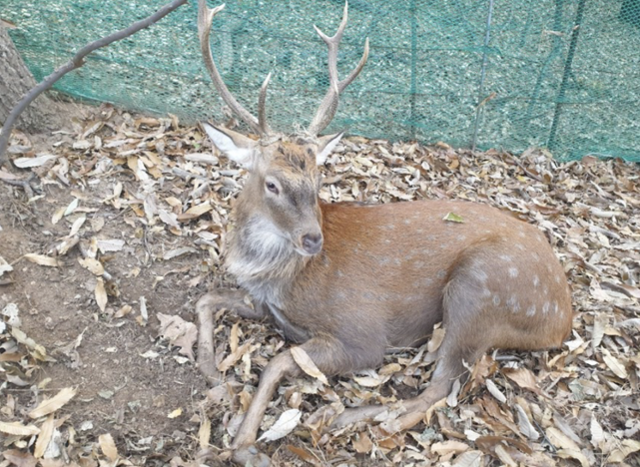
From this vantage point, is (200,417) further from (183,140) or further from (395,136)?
(395,136)

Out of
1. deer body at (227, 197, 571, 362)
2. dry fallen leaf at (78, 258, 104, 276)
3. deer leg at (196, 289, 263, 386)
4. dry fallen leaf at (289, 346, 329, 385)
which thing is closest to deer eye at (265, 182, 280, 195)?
deer body at (227, 197, 571, 362)

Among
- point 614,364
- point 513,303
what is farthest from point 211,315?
point 614,364

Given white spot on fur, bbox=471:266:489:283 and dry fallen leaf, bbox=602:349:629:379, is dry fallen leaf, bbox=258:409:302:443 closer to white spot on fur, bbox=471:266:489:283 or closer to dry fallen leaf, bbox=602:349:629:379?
white spot on fur, bbox=471:266:489:283

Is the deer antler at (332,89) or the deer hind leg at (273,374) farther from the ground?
the deer antler at (332,89)

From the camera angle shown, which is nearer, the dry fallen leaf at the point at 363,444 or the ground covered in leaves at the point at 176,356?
the ground covered in leaves at the point at 176,356

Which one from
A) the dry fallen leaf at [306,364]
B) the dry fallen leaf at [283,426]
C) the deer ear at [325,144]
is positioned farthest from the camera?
the deer ear at [325,144]

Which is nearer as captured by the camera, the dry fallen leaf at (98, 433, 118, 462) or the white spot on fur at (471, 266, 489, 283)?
the dry fallen leaf at (98, 433, 118, 462)

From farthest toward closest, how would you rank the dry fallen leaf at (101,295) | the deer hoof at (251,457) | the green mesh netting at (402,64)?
the green mesh netting at (402,64) < the dry fallen leaf at (101,295) < the deer hoof at (251,457)

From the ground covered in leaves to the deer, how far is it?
0.15 m

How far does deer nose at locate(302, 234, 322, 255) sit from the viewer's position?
3479mm

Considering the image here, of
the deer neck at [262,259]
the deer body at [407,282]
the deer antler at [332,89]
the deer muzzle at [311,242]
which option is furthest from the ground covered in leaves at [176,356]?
the deer antler at [332,89]

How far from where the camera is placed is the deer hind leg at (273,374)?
3232 millimetres

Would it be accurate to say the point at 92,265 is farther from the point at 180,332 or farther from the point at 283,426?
the point at 283,426

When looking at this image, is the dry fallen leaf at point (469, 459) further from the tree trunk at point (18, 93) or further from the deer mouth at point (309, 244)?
the tree trunk at point (18, 93)
